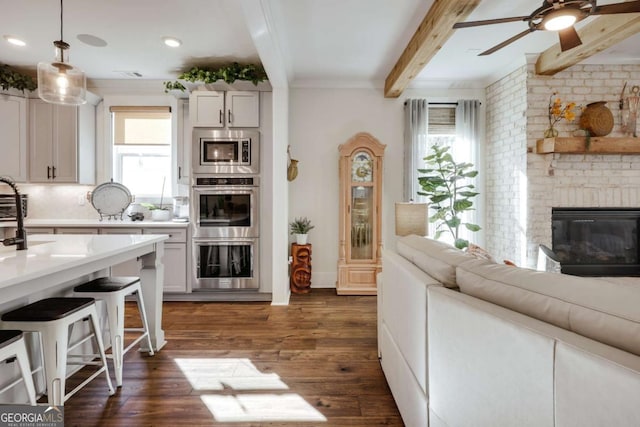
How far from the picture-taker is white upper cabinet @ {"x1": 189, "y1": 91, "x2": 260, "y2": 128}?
12.1 feet

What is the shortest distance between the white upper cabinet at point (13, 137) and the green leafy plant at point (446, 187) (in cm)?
480

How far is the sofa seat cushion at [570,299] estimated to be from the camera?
702 mm

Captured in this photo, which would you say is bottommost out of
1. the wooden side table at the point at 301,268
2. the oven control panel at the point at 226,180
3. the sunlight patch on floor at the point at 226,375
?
the sunlight patch on floor at the point at 226,375

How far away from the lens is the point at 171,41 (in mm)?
3168

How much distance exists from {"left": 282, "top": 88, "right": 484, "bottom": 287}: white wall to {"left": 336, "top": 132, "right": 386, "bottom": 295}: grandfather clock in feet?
0.99

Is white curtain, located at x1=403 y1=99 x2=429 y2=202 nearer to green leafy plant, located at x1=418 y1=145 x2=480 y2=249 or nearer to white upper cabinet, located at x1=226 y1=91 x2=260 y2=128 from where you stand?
green leafy plant, located at x1=418 y1=145 x2=480 y2=249

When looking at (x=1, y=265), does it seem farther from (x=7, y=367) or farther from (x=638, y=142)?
(x=638, y=142)

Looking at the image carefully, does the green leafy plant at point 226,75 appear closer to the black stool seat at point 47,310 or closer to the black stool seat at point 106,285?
the black stool seat at point 106,285

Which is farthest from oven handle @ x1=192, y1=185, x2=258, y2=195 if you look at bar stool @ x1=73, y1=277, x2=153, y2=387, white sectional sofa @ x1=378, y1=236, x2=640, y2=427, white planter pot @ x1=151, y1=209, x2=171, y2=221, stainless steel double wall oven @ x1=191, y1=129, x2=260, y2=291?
white sectional sofa @ x1=378, y1=236, x2=640, y2=427

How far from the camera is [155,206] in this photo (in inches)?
161

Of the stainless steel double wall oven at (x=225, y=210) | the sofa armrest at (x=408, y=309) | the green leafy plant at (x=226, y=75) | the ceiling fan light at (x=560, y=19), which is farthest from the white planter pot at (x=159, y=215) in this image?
the ceiling fan light at (x=560, y=19)

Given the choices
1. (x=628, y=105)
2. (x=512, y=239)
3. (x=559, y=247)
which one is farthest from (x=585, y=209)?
(x=628, y=105)

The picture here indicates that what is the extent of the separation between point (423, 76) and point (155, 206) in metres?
3.88

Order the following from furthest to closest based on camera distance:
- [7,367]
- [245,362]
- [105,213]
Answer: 1. [105,213]
2. [245,362]
3. [7,367]
